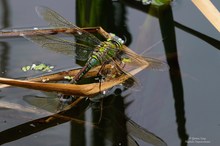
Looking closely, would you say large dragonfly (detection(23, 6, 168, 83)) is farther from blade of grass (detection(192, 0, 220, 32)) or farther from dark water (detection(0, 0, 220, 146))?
blade of grass (detection(192, 0, 220, 32))

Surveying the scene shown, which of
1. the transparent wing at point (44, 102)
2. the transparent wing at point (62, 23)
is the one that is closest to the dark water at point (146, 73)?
the transparent wing at point (44, 102)

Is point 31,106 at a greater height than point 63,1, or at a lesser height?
lesser

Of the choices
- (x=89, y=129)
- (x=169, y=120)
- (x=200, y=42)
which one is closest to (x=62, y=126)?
(x=89, y=129)

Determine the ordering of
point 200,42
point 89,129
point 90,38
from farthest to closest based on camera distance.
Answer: point 200,42 < point 90,38 < point 89,129

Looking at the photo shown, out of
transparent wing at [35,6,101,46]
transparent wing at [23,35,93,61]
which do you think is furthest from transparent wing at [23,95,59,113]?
transparent wing at [35,6,101,46]

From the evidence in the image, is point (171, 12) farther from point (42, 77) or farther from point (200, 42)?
point (42, 77)

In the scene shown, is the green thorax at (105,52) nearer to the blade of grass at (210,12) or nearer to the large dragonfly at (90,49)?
the large dragonfly at (90,49)

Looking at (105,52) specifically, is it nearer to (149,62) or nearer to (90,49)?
(90,49)

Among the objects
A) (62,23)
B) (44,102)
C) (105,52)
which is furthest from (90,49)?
(44,102)
